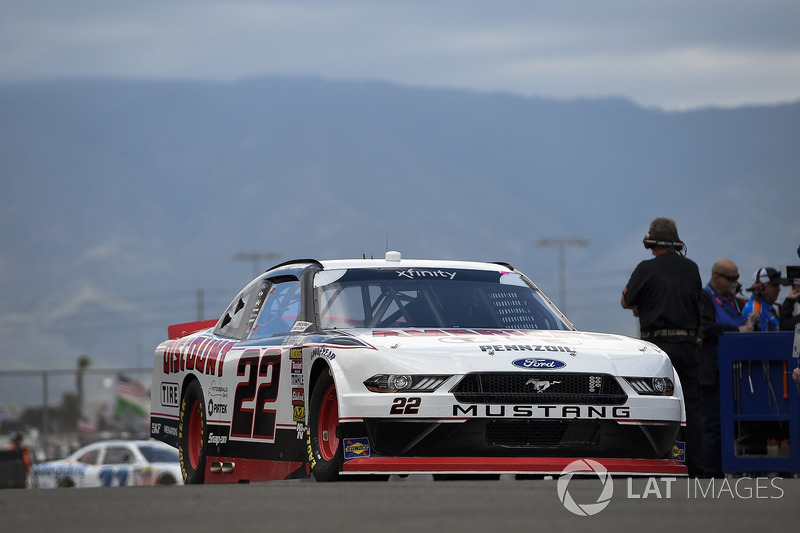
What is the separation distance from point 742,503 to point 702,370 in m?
4.93

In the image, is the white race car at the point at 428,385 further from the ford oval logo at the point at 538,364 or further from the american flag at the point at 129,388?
the american flag at the point at 129,388

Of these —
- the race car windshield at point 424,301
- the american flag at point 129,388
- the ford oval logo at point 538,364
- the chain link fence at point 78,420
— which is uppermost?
the race car windshield at point 424,301

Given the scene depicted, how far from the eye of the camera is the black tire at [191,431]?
33.2 ft

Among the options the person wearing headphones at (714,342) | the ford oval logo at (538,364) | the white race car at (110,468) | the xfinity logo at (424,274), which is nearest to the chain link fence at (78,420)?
the white race car at (110,468)

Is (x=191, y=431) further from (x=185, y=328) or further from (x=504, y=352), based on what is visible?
(x=504, y=352)

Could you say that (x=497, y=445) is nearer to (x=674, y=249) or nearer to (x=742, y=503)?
(x=742, y=503)

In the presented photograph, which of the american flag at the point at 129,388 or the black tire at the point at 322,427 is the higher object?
the black tire at the point at 322,427

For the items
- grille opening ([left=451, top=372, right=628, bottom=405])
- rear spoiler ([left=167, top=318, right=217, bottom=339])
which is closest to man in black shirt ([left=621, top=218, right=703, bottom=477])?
grille opening ([left=451, top=372, right=628, bottom=405])

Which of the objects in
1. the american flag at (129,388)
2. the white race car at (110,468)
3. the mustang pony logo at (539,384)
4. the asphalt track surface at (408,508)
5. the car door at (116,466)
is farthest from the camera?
the american flag at (129,388)

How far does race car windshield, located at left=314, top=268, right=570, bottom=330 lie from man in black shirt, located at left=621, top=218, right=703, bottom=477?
3.15 ft

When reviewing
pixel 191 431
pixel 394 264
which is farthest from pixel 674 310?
pixel 191 431

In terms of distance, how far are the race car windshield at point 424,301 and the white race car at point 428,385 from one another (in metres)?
0.01

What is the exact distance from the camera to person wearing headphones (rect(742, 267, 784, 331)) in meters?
12.2

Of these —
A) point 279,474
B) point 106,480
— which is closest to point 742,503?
point 279,474
